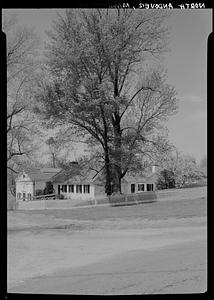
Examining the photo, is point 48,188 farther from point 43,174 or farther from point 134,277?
point 134,277

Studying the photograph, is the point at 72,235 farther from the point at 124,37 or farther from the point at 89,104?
the point at 124,37

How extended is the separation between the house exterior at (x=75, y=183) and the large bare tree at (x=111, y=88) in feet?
0.20

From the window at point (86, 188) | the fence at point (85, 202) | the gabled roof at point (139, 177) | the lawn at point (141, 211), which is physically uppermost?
the gabled roof at point (139, 177)

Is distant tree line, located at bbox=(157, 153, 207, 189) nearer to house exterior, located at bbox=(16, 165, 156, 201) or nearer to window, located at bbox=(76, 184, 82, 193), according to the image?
house exterior, located at bbox=(16, 165, 156, 201)

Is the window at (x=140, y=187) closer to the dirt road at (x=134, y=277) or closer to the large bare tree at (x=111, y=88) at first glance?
the large bare tree at (x=111, y=88)

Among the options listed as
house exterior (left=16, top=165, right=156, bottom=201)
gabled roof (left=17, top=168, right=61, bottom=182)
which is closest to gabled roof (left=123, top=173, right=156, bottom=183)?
house exterior (left=16, top=165, right=156, bottom=201)

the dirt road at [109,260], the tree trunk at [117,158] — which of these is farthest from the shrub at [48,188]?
the tree trunk at [117,158]

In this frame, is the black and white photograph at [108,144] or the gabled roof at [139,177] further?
the gabled roof at [139,177]

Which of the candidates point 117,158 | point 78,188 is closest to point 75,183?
point 78,188

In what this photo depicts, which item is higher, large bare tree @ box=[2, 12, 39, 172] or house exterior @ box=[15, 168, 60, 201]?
large bare tree @ box=[2, 12, 39, 172]

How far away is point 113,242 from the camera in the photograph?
235 centimetres

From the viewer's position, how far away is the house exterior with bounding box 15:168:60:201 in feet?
7.54

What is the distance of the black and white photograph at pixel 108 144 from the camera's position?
2.28 m

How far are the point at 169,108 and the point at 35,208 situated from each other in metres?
0.97
